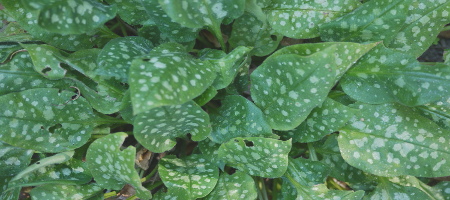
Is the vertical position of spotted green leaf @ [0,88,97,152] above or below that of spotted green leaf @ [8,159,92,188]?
above

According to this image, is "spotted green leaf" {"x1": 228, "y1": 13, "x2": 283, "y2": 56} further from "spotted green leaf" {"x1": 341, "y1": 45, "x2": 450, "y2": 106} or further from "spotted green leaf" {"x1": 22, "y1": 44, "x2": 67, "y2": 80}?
"spotted green leaf" {"x1": 22, "y1": 44, "x2": 67, "y2": 80}

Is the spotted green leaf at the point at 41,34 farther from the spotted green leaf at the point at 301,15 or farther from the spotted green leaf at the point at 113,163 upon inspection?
the spotted green leaf at the point at 301,15

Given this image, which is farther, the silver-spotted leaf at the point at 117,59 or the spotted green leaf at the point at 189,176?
the spotted green leaf at the point at 189,176

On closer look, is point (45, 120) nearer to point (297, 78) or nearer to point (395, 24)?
point (297, 78)

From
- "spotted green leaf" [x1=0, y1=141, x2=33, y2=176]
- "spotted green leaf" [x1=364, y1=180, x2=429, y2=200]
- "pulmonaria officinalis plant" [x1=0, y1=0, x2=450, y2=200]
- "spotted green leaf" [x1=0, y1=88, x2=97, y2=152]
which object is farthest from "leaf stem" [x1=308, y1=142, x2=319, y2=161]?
"spotted green leaf" [x1=0, y1=141, x2=33, y2=176]

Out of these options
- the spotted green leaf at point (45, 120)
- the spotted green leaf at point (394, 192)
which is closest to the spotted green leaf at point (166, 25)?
the spotted green leaf at point (45, 120)
